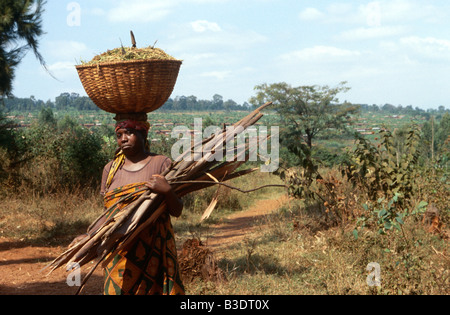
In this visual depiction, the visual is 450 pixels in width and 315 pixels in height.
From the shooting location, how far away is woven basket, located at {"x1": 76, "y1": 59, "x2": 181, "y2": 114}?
2.81m

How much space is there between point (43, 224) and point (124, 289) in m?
5.42

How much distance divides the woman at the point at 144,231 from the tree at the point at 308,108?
2285cm

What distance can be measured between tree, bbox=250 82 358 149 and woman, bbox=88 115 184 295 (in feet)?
75.0

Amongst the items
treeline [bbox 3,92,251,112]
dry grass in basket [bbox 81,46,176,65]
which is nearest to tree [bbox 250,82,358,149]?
dry grass in basket [bbox 81,46,176,65]

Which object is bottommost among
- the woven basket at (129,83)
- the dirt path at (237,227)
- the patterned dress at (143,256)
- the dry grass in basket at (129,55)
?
the dirt path at (237,227)

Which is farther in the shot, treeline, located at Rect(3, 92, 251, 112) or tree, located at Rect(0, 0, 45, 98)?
treeline, located at Rect(3, 92, 251, 112)

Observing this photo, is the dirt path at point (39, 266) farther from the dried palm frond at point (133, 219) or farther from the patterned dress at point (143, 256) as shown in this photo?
the dried palm frond at point (133, 219)

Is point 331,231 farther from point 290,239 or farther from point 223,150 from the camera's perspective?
point 223,150

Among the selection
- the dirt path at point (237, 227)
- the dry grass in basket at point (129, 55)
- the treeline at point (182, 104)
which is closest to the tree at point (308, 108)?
the dirt path at point (237, 227)

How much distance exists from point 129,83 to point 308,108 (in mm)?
25401

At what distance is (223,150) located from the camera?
3.10 metres

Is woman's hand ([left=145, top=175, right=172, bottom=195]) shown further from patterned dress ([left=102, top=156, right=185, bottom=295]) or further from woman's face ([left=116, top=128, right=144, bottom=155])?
woman's face ([left=116, top=128, right=144, bottom=155])

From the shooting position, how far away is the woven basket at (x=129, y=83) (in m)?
2.81

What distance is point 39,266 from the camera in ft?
20.0
